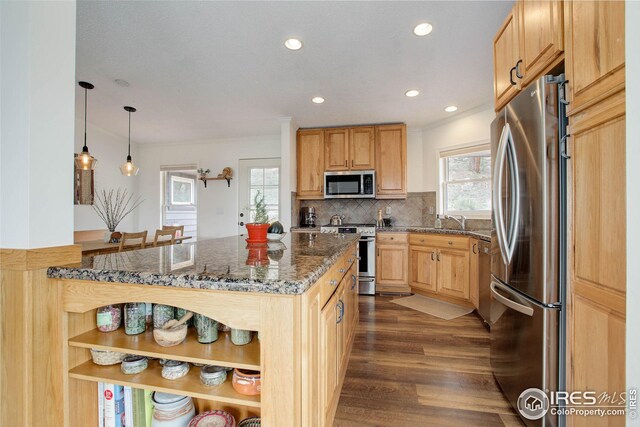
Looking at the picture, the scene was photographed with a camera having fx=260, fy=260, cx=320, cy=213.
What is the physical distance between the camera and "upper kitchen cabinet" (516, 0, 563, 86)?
1.16 meters

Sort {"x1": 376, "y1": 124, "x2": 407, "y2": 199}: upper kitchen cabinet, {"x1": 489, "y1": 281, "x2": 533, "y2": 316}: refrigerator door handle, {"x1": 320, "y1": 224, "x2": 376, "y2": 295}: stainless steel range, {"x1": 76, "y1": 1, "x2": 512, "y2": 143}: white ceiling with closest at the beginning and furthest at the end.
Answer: {"x1": 489, "y1": 281, "x2": 533, "y2": 316}: refrigerator door handle
{"x1": 76, "y1": 1, "x2": 512, "y2": 143}: white ceiling
{"x1": 320, "y1": 224, "x2": 376, "y2": 295}: stainless steel range
{"x1": 376, "y1": 124, "x2": 407, "y2": 199}: upper kitchen cabinet

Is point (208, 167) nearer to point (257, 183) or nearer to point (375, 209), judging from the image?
point (257, 183)

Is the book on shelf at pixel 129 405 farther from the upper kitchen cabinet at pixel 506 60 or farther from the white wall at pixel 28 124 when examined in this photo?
the upper kitchen cabinet at pixel 506 60

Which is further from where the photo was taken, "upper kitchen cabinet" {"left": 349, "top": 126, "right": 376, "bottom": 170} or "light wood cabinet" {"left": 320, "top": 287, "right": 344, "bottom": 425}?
"upper kitchen cabinet" {"left": 349, "top": 126, "right": 376, "bottom": 170}

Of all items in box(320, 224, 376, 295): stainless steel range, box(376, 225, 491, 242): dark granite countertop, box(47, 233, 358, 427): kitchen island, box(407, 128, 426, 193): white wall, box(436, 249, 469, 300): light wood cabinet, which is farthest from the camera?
box(407, 128, 426, 193): white wall

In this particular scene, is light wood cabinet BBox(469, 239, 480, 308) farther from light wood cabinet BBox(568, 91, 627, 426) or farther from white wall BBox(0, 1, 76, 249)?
white wall BBox(0, 1, 76, 249)

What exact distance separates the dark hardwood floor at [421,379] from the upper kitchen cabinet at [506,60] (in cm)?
181

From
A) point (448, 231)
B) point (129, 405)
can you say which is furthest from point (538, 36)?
point (129, 405)

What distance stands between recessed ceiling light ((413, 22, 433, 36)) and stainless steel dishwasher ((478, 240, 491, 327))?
1.93m

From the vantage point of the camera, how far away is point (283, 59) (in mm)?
2354

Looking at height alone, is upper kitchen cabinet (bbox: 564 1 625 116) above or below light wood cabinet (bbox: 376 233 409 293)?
above

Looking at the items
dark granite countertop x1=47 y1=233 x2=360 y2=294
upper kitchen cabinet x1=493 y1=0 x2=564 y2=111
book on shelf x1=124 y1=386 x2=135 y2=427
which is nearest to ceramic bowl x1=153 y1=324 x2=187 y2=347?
dark granite countertop x1=47 y1=233 x2=360 y2=294

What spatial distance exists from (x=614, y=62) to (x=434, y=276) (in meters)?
2.84

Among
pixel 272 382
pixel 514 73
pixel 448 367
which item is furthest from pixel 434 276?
pixel 272 382
